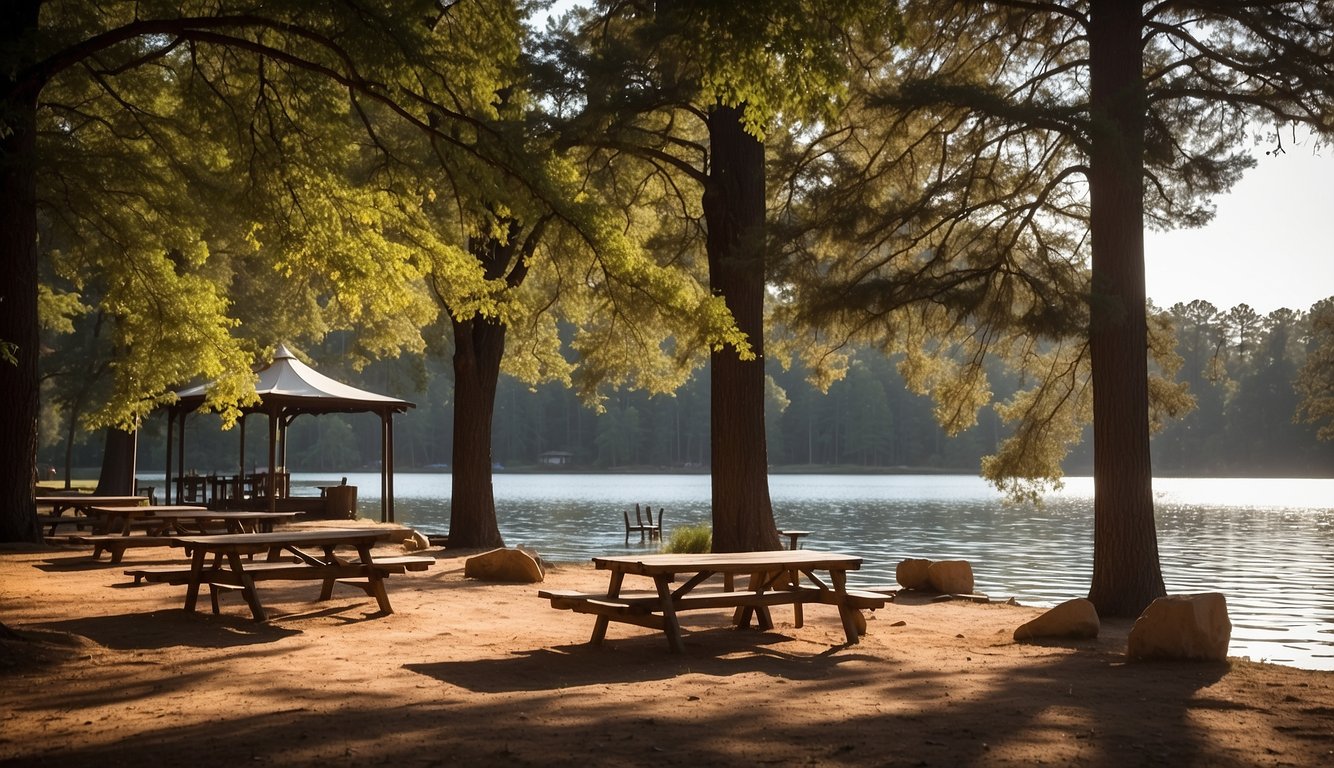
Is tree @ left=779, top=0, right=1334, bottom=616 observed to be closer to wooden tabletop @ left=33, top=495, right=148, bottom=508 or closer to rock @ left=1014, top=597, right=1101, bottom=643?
rock @ left=1014, top=597, right=1101, bottom=643

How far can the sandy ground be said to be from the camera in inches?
169

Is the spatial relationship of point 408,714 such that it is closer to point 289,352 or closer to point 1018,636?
point 1018,636

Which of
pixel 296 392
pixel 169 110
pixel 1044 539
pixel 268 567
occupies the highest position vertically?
pixel 169 110

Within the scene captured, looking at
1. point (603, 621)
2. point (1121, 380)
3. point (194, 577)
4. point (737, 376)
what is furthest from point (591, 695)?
point (737, 376)

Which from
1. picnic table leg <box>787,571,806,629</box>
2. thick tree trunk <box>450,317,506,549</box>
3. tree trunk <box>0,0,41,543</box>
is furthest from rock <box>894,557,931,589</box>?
tree trunk <box>0,0,41,543</box>

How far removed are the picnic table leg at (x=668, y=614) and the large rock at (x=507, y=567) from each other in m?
4.70

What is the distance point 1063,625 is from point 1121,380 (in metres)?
3.52

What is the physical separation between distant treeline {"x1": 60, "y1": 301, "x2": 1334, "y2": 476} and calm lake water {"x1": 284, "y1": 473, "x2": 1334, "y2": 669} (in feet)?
69.4

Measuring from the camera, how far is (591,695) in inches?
212

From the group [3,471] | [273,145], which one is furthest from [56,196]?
[273,145]

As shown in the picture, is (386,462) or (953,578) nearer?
(953,578)

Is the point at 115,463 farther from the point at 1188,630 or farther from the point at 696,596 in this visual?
the point at 1188,630

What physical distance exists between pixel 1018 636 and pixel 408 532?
871cm

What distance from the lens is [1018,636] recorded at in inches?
313
